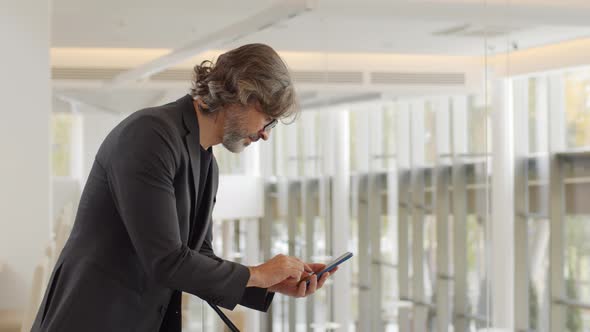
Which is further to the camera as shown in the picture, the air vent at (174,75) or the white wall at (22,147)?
the air vent at (174,75)

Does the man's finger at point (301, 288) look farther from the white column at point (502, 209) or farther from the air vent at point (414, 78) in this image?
the air vent at point (414, 78)

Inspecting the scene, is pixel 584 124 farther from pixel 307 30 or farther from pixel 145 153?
pixel 145 153

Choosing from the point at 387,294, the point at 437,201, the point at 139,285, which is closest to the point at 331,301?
the point at 387,294

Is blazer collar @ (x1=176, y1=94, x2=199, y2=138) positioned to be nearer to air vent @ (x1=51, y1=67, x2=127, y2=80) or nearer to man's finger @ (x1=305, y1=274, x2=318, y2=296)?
man's finger @ (x1=305, y1=274, x2=318, y2=296)

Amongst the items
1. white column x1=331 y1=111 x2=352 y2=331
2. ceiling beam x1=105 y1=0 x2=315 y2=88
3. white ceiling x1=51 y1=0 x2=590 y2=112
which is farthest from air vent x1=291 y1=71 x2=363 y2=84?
ceiling beam x1=105 y1=0 x2=315 y2=88

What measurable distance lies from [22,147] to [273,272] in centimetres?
441

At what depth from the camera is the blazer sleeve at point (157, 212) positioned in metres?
1.68

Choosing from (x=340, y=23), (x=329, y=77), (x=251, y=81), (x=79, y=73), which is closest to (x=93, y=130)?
(x=79, y=73)

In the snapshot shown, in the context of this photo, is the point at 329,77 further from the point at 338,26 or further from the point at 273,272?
the point at 273,272

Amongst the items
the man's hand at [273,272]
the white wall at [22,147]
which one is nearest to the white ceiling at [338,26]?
the white wall at [22,147]

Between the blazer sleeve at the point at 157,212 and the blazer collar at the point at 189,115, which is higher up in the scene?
the blazer collar at the point at 189,115

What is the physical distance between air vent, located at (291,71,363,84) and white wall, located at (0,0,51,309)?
1.75m

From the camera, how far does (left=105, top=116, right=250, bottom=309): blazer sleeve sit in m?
1.68

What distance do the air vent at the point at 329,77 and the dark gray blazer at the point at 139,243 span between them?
3.54 m
